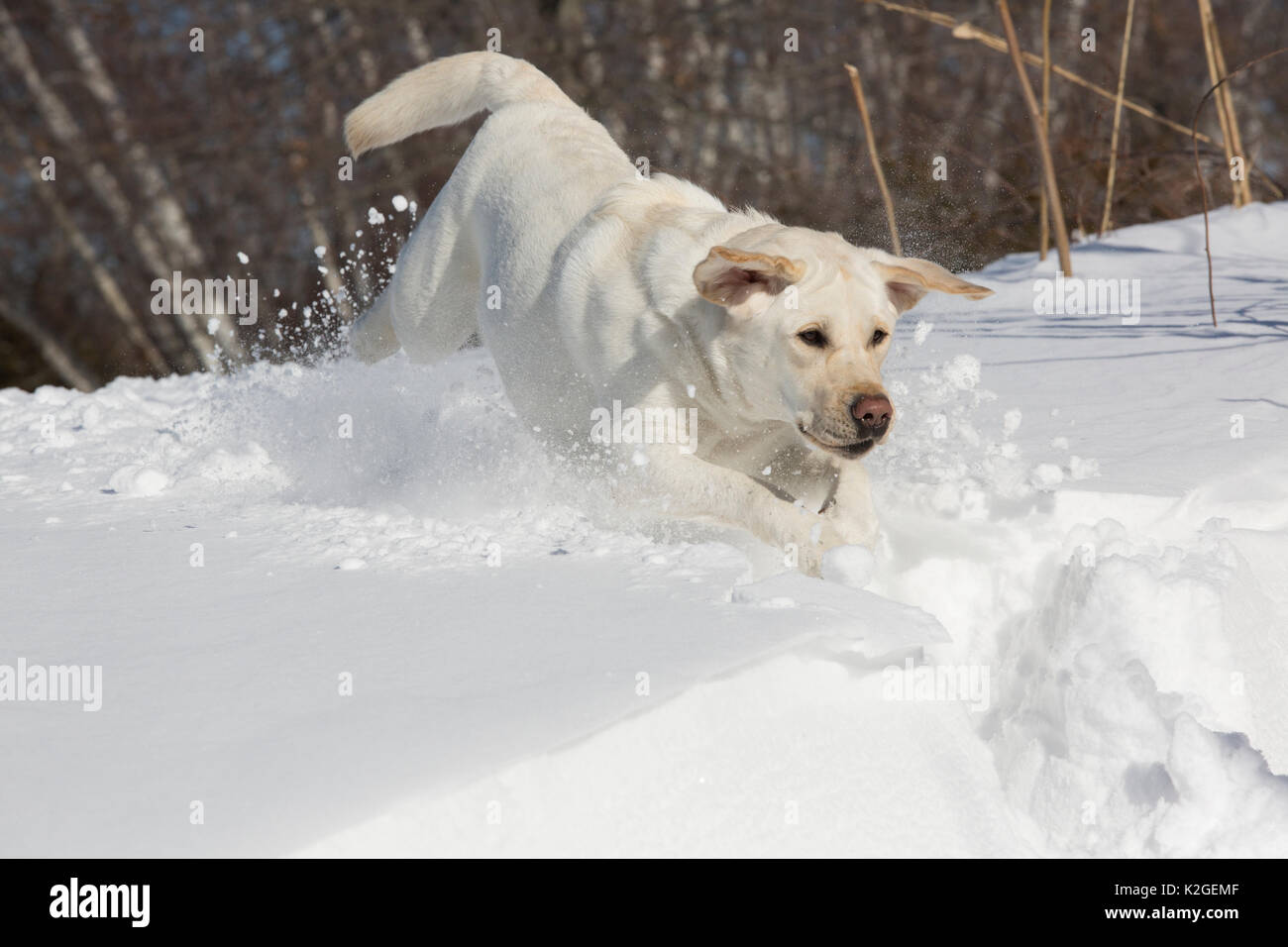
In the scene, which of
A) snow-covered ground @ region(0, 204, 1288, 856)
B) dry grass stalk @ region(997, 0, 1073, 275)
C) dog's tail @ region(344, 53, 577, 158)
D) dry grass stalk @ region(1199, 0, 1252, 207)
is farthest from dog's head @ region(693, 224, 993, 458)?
dry grass stalk @ region(1199, 0, 1252, 207)

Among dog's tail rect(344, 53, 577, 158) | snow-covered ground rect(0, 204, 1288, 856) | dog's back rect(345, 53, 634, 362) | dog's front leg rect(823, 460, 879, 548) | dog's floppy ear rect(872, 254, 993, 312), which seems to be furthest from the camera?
dog's tail rect(344, 53, 577, 158)

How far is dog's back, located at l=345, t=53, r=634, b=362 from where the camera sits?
13.0ft

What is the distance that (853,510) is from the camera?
3.30 meters

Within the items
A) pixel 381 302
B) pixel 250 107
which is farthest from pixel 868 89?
pixel 381 302

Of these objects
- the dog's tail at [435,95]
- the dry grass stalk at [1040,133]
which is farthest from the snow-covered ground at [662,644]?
the dry grass stalk at [1040,133]

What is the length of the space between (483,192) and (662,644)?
232 cm

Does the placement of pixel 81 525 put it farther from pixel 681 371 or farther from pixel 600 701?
pixel 600 701

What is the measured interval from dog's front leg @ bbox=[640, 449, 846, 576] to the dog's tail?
182 centimetres

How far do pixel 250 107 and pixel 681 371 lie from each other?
34.1 ft

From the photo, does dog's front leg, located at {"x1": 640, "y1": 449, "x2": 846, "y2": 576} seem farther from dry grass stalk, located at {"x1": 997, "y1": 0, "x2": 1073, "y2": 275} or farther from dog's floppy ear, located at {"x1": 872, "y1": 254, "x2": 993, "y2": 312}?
dry grass stalk, located at {"x1": 997, "y1": 0, "x2": 1073, "y2": 275}

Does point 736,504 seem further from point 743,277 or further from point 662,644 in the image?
point 662,644

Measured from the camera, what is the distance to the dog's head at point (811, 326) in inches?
120

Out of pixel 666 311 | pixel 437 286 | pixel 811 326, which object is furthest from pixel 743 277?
pixel 437 286

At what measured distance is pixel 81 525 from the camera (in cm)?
364
